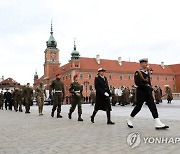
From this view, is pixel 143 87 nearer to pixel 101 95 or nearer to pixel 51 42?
pixel 101 95

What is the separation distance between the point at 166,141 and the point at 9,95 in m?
20.4

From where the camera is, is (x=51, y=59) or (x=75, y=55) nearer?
(x=75, y=55)

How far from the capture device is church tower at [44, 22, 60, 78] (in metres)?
105

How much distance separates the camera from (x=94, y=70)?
89062mm

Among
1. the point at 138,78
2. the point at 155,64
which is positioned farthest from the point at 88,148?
the point at 155,64

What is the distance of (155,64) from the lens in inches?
4232

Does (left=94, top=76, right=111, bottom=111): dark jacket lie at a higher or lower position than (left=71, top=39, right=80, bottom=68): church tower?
lower

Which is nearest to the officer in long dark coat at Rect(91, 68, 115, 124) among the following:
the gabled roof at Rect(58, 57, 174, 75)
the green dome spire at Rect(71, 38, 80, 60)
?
the green dome spire at Rect(71, 38, 80, 60)

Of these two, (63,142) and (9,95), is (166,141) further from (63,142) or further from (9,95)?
(9,95)

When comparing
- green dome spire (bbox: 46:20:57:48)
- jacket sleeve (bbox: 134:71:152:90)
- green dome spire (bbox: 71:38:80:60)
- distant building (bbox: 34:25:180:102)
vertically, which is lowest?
jacket sleeve (bbox: 134:71:152:90)

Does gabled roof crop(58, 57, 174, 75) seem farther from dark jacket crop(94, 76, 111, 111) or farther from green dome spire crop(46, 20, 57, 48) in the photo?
dark jacket crop(94, 76, 111, 111)

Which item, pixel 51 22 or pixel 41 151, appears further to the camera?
pixel 51 22

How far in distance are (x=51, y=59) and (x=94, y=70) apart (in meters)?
23.6

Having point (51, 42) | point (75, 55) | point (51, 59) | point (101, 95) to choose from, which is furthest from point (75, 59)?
point (101, 95)
